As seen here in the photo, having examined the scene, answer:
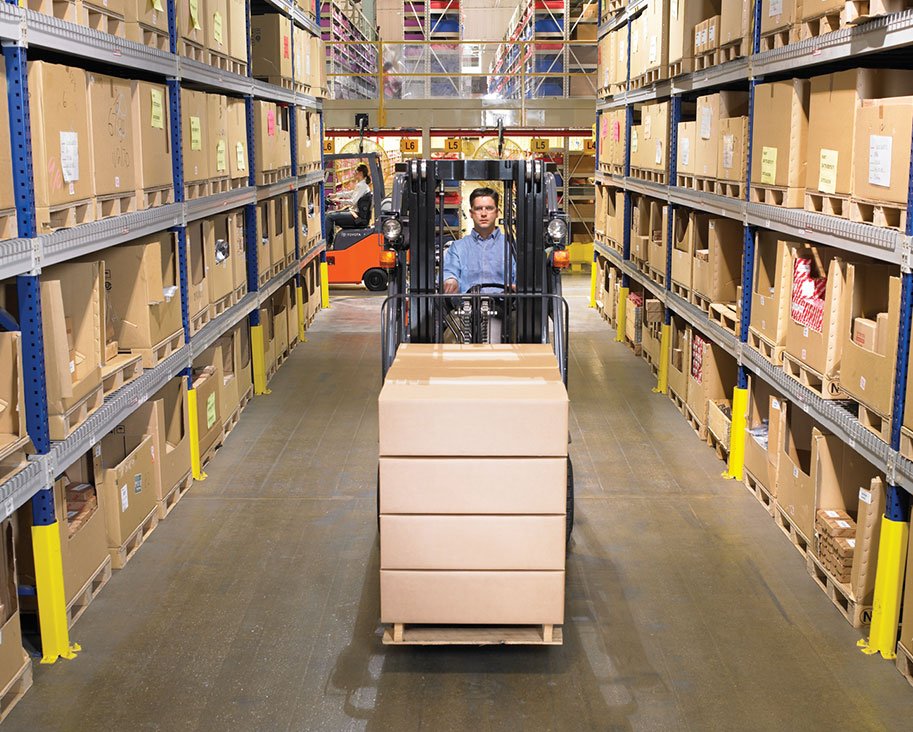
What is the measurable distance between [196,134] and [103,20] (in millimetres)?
1921

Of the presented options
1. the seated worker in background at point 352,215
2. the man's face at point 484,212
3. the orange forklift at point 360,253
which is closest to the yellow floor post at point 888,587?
the man's face at point 484,212

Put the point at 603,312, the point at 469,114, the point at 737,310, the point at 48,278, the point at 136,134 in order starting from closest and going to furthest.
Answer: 1. the point at 48,278
2. the point at 136,134
3. the point at 737,310
4. the point at 603,312
5. the point at 469,114

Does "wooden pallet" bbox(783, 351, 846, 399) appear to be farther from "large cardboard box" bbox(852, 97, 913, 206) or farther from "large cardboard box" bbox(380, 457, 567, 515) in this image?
"large cardboard box" bbox(380, 457, 567, 515)

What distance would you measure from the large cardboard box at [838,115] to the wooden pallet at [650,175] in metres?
4.10

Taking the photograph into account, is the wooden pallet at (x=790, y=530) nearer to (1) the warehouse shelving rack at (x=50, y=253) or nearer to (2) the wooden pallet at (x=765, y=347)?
(2) the wooden pallet at (x=765, y=347)

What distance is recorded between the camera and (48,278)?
4.91 meters

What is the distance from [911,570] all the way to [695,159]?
15.8 ft

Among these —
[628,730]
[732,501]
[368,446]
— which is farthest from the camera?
[368,446]

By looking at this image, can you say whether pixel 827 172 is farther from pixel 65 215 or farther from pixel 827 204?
pixel 65 215

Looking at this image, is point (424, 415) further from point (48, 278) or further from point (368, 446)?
point (368, 446)

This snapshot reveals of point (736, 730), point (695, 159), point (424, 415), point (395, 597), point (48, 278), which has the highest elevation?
point (695, 159)

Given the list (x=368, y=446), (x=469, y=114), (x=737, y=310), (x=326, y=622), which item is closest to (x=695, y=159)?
(x=737, y=310)

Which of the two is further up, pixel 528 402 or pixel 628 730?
pixel 528 402

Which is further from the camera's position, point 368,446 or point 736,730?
point 368,446
